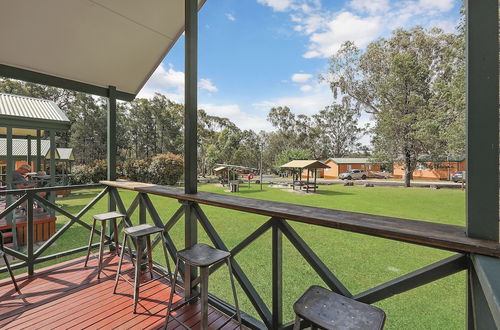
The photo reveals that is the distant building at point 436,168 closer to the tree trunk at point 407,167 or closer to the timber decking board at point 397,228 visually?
the tree trunk at point 407,167

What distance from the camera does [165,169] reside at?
1514cm

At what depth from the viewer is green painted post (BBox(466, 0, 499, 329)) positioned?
86cm

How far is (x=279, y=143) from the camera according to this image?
33625 millimetres

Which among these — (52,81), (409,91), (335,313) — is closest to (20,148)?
(52,81)

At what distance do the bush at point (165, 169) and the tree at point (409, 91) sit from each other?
51.3ft

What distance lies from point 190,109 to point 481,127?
6.31 feet

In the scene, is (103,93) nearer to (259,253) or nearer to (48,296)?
(48,296)

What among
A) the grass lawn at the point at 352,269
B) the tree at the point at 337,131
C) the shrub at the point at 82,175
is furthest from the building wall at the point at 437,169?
the shrub at the point at 82,175

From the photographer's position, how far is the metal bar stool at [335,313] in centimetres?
87

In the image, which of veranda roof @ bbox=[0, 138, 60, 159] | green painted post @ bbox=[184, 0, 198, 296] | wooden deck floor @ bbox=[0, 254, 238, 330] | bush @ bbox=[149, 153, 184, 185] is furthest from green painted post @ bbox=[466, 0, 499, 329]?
bush @ bbox=[149, 153, 184, 185]

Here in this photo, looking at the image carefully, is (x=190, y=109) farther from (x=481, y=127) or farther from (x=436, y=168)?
(x=436, y=168)

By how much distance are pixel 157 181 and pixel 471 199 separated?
16.1 m

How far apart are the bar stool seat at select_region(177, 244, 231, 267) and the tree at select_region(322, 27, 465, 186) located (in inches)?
667

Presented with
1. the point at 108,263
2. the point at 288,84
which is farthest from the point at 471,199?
the point at 288,84
